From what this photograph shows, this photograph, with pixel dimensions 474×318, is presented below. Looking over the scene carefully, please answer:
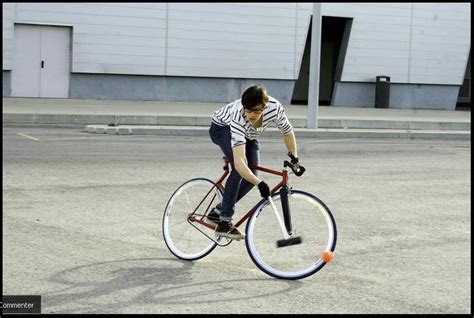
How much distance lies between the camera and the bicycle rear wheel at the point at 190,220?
6.50 metres

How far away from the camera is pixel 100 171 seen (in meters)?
11.5

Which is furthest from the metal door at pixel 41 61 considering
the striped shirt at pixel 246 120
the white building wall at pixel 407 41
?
the striped shirt at pixel 246 120

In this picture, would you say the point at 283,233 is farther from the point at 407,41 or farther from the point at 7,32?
the point at 407,41

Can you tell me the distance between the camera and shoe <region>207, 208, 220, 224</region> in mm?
6441

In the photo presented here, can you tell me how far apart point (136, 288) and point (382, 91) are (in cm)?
2925

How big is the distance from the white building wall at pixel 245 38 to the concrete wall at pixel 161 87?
0.30 meters

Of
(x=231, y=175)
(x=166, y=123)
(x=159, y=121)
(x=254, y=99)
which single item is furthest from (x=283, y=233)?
(x=159, y=121)

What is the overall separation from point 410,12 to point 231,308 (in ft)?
103

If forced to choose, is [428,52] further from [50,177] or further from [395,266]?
[395,266]

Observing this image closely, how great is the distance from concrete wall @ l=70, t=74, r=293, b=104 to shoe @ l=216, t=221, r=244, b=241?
24398 millimetres

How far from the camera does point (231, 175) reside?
6.16 metres

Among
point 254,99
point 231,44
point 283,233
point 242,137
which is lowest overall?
→ point 283,233

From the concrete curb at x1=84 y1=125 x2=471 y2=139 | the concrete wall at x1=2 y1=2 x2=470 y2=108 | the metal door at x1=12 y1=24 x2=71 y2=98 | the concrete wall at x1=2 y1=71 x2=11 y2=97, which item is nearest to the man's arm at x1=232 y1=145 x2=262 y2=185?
the concrete curb at x1=84 y1=125 x2=471 y2=139

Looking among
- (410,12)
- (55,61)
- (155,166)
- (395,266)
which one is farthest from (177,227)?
(410,12)
